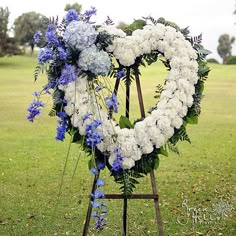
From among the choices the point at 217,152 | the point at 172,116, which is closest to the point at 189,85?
the point at 172,116

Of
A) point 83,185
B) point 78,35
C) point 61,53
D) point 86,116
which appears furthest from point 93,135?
point 83,185

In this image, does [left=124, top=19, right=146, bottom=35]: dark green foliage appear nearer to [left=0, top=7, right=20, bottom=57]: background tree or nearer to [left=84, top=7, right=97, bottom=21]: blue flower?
[left=84, top=7, right=97, bottom=21]: blue flower

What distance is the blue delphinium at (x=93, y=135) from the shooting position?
4902mm

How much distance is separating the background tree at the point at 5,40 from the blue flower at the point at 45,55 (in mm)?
45571

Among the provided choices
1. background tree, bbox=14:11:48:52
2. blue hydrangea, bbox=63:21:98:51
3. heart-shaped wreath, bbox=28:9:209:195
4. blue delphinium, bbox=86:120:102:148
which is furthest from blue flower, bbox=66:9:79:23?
background tree, bbox=14:11:48:52

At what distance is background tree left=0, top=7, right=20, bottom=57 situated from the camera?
4956 centimetres

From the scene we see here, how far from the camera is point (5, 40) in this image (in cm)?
4953

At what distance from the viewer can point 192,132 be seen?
15.9 meters

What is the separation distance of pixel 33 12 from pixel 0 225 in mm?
55169

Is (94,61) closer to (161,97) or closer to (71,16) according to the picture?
(71,16)

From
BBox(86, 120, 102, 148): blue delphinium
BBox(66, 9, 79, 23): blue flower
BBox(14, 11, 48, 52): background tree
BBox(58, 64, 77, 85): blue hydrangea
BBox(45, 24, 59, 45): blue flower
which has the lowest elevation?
BBox(14, 11, 48, 52): background tree

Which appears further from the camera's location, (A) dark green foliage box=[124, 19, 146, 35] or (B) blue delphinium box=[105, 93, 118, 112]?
(A) dark green foliage box=[124, 19, 146, 35]

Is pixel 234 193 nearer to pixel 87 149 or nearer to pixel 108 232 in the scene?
pixel 108 232

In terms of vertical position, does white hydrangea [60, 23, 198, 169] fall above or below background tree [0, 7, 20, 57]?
above
